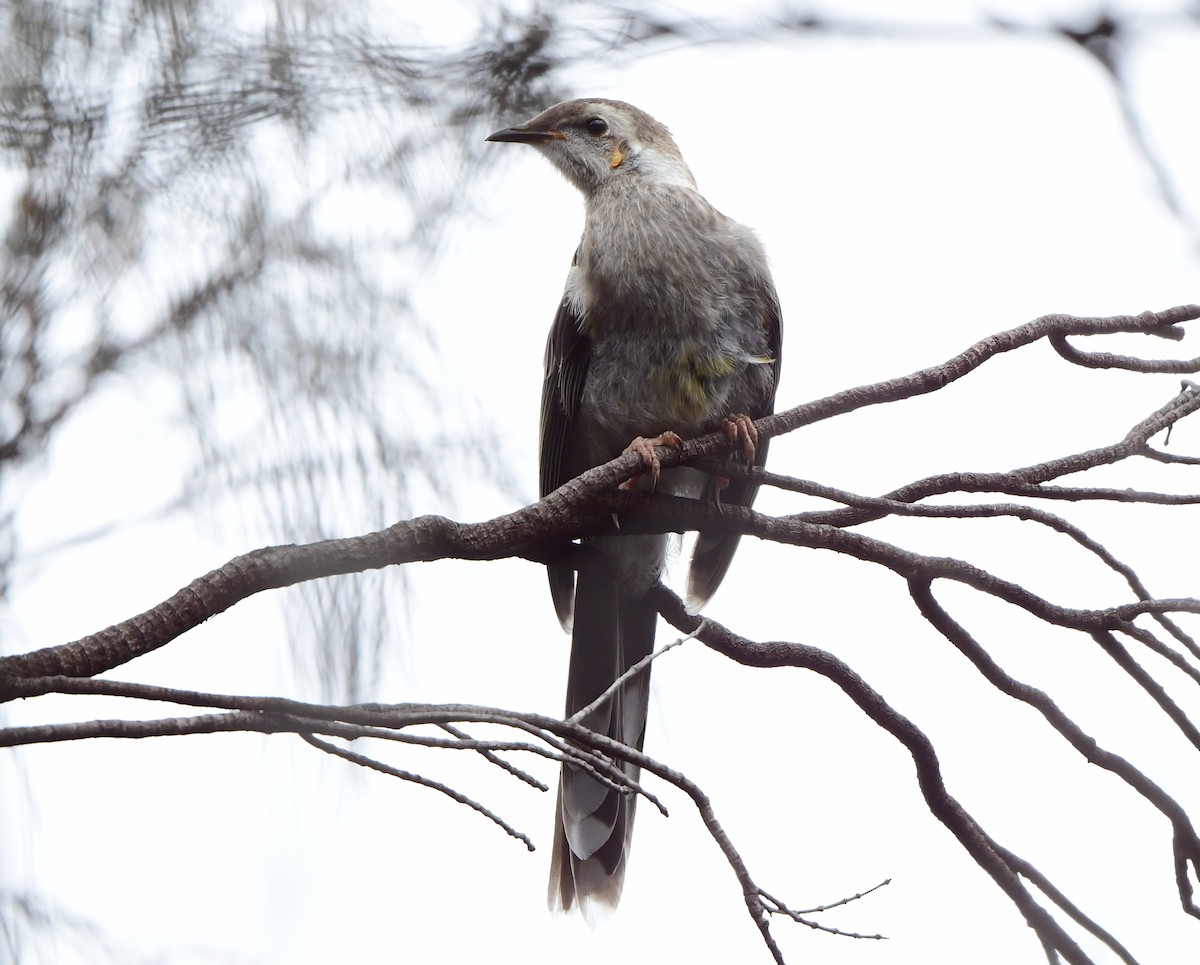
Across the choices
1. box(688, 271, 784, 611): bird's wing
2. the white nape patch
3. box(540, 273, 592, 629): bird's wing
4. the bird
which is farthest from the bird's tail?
the white nape patch

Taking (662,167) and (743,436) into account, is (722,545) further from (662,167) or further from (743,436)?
(662,167)

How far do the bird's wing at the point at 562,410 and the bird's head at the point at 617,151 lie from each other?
16.9 inches

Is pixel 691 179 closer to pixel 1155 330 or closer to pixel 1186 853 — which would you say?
pixel 1155 330

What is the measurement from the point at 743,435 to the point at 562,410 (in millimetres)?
664

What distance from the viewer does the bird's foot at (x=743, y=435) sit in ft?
7.67

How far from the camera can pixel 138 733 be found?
106 centimetres

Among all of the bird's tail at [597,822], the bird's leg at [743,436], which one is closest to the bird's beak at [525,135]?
the bird's leg at [743,436]

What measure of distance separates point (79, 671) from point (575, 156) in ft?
7.22

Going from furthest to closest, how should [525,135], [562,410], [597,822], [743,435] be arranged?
1. [562,410]
2. [597,822]
3. [743,435]
4. [525,135]

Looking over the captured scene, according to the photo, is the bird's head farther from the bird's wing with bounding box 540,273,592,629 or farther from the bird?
the bird's wing with bounding box 540,273,592,629

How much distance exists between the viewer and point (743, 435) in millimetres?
2359

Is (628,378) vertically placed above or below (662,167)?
below

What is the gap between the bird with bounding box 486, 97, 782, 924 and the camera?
8.61 ft

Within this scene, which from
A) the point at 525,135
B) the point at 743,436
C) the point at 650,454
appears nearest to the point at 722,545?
the point at 743,436
